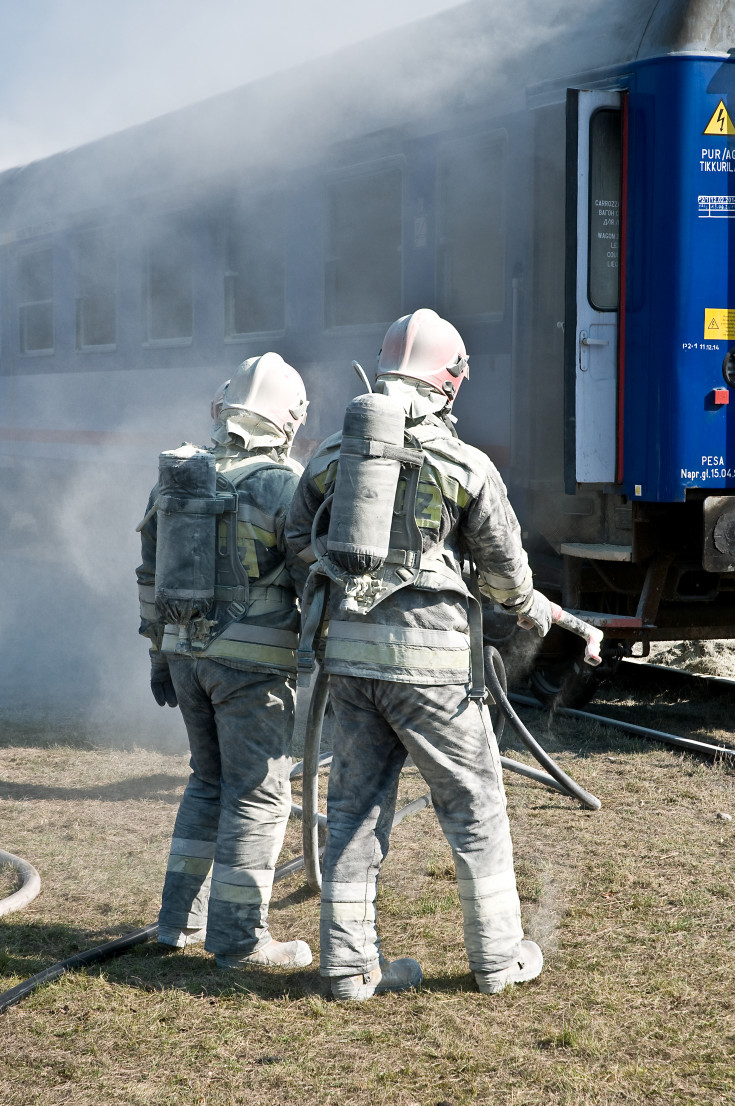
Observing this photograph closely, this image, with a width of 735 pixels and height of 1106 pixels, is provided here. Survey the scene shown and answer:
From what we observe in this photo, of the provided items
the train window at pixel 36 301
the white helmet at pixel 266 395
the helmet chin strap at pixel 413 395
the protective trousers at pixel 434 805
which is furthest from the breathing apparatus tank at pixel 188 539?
the train window at pixel 36 301

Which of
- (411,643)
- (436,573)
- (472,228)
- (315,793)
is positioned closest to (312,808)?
(315,793)

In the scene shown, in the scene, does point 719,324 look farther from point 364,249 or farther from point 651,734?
point 364,249

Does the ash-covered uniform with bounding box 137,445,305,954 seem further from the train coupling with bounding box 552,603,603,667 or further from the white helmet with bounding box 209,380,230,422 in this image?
the train coupling with bounding box 552,603,603,667

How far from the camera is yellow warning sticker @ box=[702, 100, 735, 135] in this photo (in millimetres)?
5414

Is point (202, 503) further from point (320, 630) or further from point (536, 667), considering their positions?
point (536, 667)

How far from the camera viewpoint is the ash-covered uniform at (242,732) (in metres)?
3.46

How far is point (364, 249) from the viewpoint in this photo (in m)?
7.48

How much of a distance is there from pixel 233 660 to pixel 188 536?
0.38 metres

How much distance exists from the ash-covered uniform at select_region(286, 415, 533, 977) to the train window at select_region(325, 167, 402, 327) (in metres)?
4.14

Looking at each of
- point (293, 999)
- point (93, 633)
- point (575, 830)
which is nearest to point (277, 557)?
point (293, 999)

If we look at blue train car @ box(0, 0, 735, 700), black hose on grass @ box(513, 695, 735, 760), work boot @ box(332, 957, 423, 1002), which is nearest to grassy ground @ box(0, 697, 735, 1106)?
work boot @ box(332, 957, 423, 1002)

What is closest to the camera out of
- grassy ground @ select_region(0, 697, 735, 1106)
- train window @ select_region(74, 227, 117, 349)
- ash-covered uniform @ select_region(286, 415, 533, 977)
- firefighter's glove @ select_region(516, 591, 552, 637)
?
grassy ground @ select_region(0, 697, 735, 1106)

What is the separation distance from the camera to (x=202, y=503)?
3443 mm

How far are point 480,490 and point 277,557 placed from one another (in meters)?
0.72
